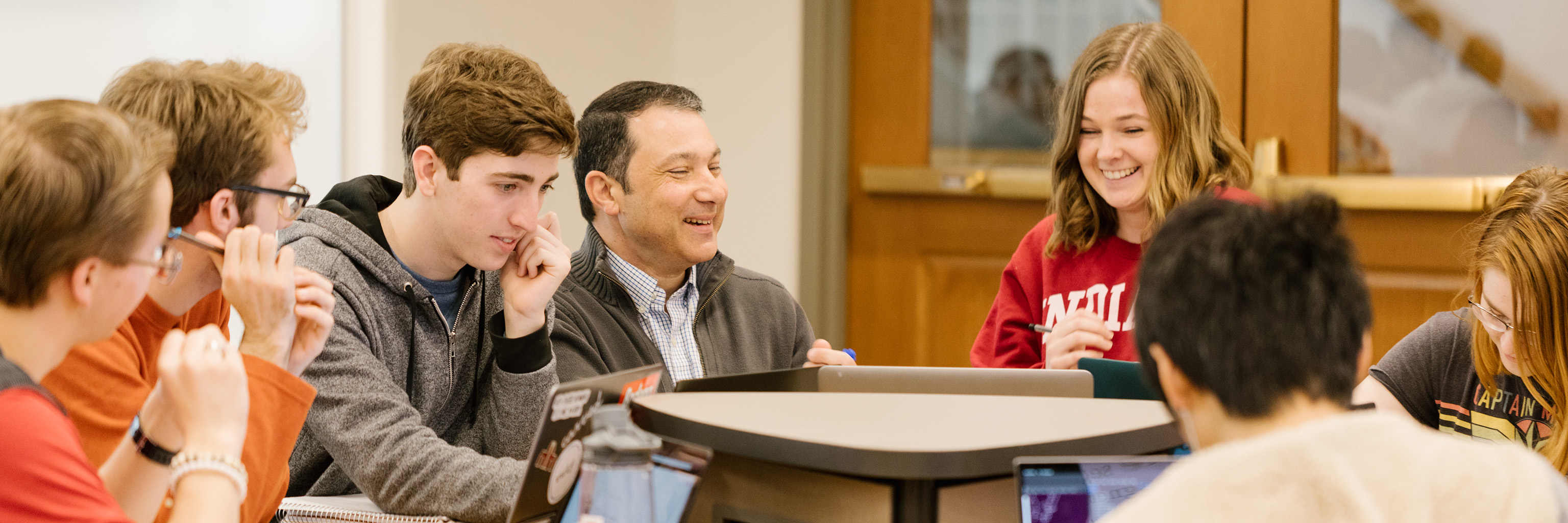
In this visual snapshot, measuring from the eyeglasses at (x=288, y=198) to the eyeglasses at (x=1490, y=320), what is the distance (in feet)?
4.30

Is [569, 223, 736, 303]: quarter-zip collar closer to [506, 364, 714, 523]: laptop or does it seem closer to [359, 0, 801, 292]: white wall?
[506, 364, 714, 523]: laptop

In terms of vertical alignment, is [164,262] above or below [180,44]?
below

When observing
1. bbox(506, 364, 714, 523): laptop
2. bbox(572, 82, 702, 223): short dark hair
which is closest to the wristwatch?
bbox(506, 364, 714, 523): laptop

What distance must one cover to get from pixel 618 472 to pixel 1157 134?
1133mm

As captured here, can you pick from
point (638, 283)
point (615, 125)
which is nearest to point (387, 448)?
point (638, 283)

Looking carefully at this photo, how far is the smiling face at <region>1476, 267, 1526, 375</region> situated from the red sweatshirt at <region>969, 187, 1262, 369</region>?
36 cm

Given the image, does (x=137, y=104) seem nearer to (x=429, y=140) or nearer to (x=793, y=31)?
(x=429, y=140)

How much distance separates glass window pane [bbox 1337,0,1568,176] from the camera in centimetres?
249

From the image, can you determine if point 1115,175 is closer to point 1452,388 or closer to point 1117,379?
point 1452,388

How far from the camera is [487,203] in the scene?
1364 millimetres

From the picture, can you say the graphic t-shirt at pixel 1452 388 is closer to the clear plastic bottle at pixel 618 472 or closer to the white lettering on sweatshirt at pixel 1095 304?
the white lettering on sweatshirt at pixel 1095 304

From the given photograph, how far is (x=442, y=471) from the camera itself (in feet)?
3.74

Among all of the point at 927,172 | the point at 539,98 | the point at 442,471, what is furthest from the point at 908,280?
the point at 442,471

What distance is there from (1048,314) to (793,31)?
60.9 inches
